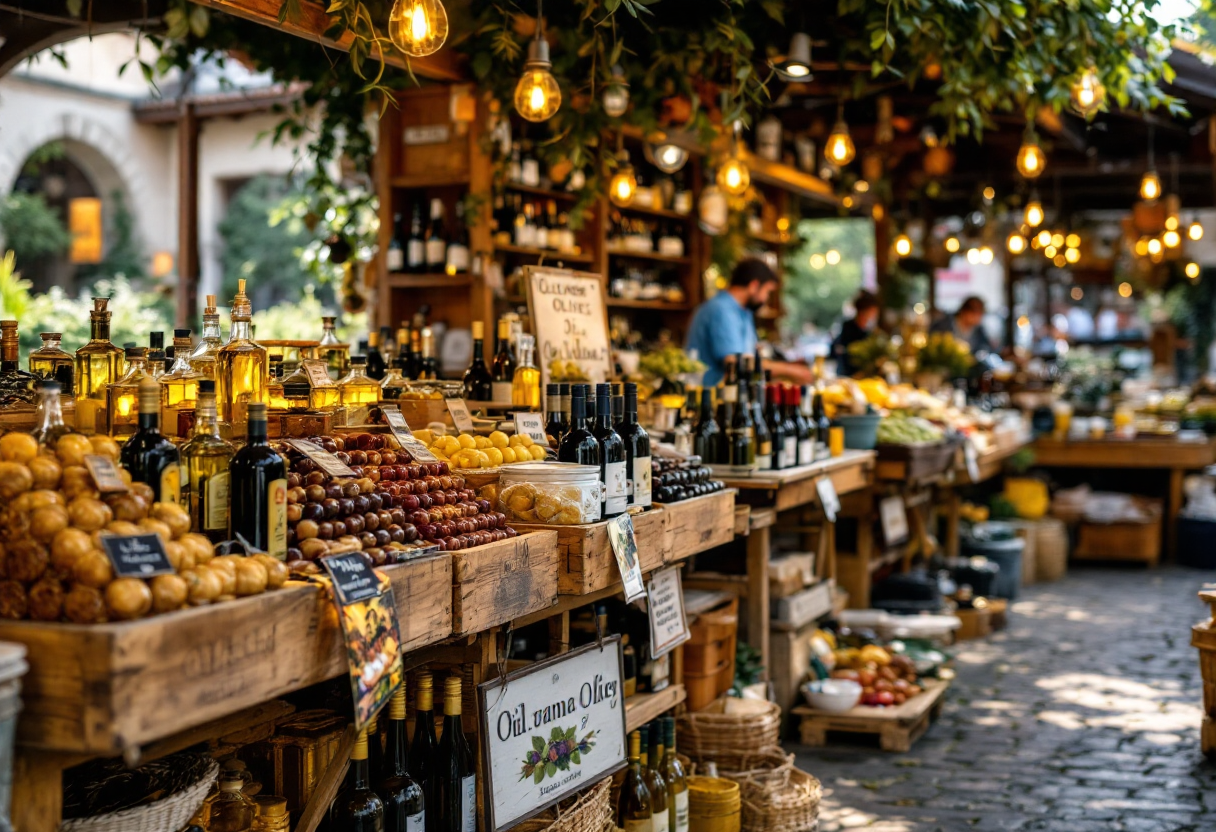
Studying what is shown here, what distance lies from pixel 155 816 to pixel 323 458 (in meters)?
0.77

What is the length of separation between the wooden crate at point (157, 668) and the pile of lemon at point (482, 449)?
104 centimetres

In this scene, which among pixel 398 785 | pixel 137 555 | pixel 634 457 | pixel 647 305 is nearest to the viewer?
pixel 137 555

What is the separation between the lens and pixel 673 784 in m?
3.49

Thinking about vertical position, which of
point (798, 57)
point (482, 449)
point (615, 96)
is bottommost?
point (482, 449)

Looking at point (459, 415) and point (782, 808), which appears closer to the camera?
point (459, 415)

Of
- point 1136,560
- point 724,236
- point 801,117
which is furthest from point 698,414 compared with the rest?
point 1136,560

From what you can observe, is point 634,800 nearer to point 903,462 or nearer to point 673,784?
point 673,784

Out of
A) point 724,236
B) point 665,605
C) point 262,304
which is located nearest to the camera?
point 665,605

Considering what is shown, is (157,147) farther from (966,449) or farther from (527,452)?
(527,452)

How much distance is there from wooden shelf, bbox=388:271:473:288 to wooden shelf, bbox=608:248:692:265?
1.60 m

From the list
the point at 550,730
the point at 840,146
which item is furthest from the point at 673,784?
the point at 840,146

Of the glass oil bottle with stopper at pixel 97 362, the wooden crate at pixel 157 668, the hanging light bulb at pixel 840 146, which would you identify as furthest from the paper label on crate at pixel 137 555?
the hanging light bulb at pixel 840 146

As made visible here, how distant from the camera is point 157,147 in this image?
14.7m

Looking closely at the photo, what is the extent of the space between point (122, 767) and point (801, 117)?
26.3ft
